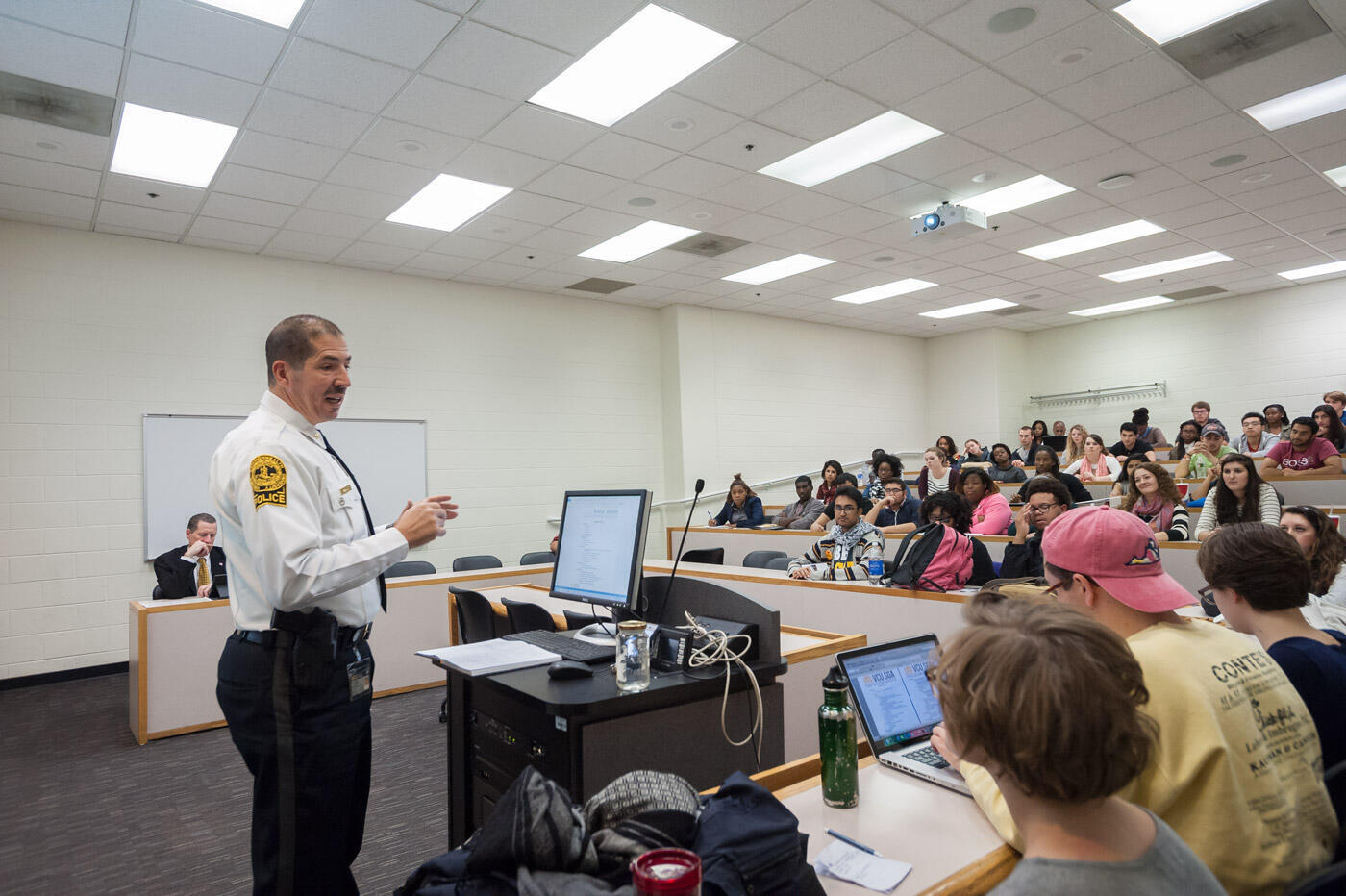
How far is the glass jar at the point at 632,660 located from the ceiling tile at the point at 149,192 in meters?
5.00

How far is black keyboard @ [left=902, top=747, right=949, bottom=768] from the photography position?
1.48 m

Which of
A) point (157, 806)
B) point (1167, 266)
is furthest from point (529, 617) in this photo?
point (1167, 266)

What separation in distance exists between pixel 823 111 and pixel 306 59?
270 centimetres

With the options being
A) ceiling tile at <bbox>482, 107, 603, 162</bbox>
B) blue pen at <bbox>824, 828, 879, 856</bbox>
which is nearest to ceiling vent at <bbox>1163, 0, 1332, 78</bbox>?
ceiling tile at <bbox>482, 107, 603, 162</bbox>

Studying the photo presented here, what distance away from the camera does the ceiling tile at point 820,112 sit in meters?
4.22

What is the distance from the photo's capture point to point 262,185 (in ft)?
16.9

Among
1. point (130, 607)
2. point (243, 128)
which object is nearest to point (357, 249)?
point (243, 128)

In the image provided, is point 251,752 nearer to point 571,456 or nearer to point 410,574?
point 410,574

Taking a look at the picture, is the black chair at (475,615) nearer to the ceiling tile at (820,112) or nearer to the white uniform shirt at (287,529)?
the white uniform shirt at (287,529)

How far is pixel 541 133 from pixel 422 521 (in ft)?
11.4

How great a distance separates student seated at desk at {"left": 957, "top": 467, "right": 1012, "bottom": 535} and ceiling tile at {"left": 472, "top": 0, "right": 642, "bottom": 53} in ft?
11.9

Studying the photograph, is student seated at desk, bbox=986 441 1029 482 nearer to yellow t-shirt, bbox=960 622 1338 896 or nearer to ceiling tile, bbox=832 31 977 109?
ceiling tile, bbox=832 31 977 109

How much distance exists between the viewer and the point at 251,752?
1.67m

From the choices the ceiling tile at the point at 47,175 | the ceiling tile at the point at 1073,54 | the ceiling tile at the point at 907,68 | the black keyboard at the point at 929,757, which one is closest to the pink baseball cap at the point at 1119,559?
the black keyboard at the point at 929,757
